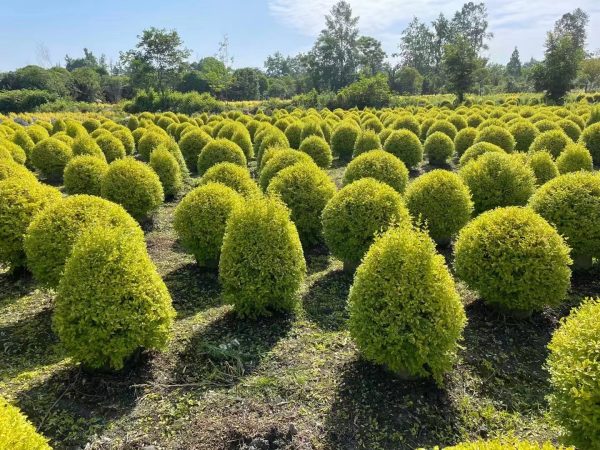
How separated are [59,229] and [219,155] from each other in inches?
391

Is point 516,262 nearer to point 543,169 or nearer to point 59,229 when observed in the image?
point 543,169

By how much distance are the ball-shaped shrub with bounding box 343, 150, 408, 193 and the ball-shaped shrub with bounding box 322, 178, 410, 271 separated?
11.3ft

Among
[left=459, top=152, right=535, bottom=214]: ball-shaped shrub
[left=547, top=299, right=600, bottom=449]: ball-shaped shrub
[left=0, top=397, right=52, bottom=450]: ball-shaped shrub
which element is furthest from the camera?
[left=459, top=152, right=535, bottom=214]: ball-shaped shrub

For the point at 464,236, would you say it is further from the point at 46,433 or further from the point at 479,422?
the point at 46,433

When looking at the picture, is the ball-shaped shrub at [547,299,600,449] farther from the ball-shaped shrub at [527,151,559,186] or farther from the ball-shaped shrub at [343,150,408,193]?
the ball-shaped shrub at [527,151,559,186]

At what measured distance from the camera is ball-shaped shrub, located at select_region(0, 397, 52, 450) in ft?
11.0

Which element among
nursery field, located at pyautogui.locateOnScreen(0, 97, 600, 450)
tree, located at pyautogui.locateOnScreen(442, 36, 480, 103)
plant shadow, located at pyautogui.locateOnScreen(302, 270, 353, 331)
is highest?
tree, located at pyautogui.locateOnScreen(442, 36, 480, 103)

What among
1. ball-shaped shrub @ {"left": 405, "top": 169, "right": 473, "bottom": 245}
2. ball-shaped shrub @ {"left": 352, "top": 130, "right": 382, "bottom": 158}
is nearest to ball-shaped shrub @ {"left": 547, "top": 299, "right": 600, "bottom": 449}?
ball-shaped shrub @ {"left": 405, "top": 169, "right": 473, "bottom": 245}

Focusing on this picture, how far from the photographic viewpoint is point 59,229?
7645 mm

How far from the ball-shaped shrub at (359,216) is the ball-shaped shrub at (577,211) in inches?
111

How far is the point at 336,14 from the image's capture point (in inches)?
3135

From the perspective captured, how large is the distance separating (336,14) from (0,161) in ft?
256

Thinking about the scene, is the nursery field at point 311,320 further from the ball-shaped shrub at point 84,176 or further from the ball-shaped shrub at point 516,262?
the ball-shaped shrub at point 84,176

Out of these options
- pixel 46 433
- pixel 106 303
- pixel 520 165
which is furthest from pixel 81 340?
pixel 520 165
